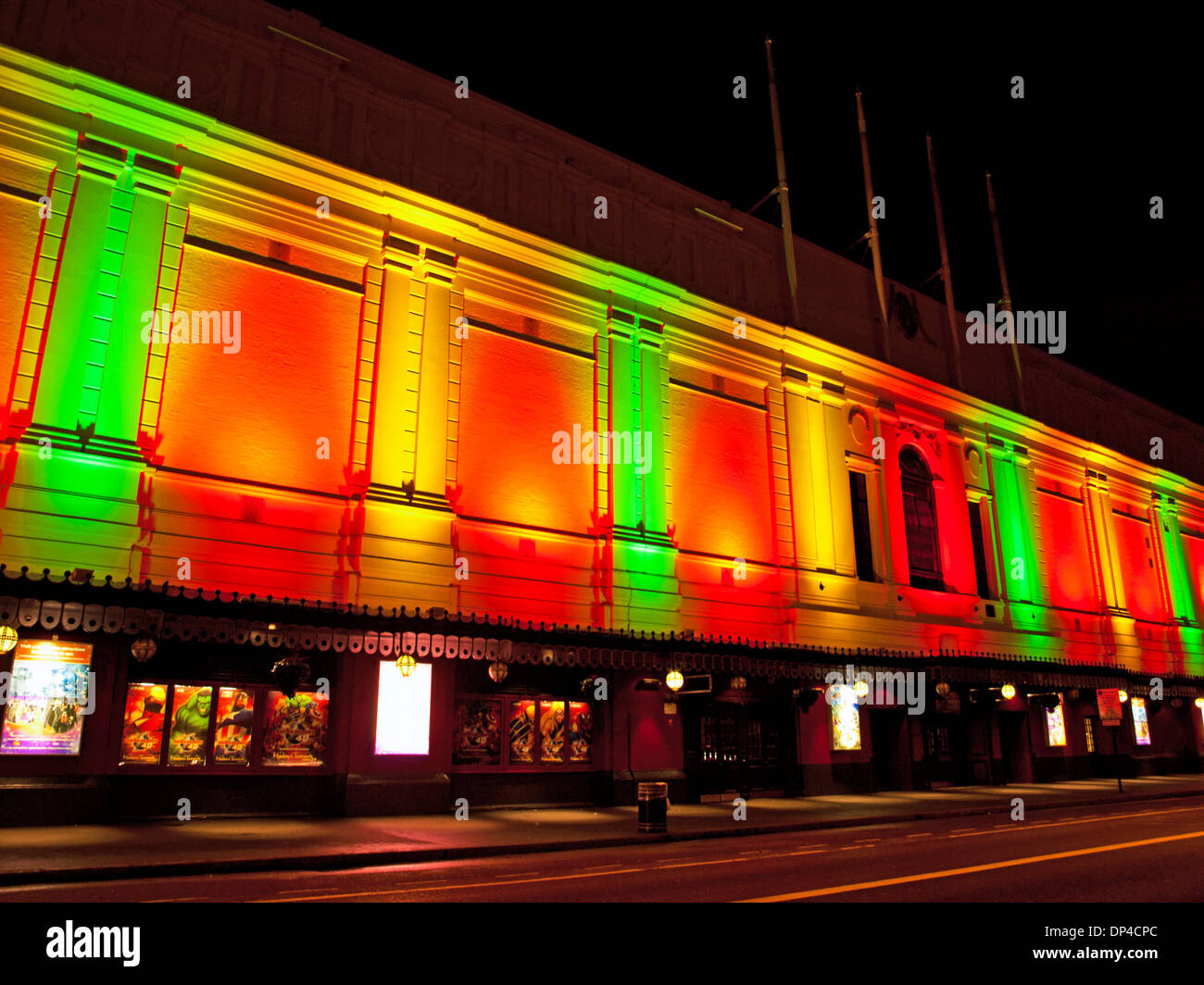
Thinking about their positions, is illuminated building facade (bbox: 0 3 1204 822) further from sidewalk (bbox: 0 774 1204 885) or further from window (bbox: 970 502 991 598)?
sidewalk (bbox: 0 774 1204 885)

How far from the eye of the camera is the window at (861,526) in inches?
1050

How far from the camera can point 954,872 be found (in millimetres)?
9961

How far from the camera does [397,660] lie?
16641 mm

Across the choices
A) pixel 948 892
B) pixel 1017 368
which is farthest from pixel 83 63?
pixel 1017 368

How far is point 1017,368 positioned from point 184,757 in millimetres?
31905

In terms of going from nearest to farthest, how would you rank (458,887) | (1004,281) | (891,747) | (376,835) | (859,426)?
1. (458,887)
2. (376,835)
3. (891,747)
4. (859,426)
5. (1004,281)

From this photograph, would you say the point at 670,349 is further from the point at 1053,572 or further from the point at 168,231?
the point at 1053,572

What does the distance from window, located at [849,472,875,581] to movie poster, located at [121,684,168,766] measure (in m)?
19.0

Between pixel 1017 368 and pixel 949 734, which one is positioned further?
pixel 1017 368

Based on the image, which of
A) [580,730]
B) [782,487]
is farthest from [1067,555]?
[580,730]

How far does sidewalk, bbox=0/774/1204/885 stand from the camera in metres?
10.9

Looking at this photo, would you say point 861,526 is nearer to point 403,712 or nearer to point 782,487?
point 782,487

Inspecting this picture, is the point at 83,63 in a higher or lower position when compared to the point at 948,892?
higher

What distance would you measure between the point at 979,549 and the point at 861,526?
6.40 meters
